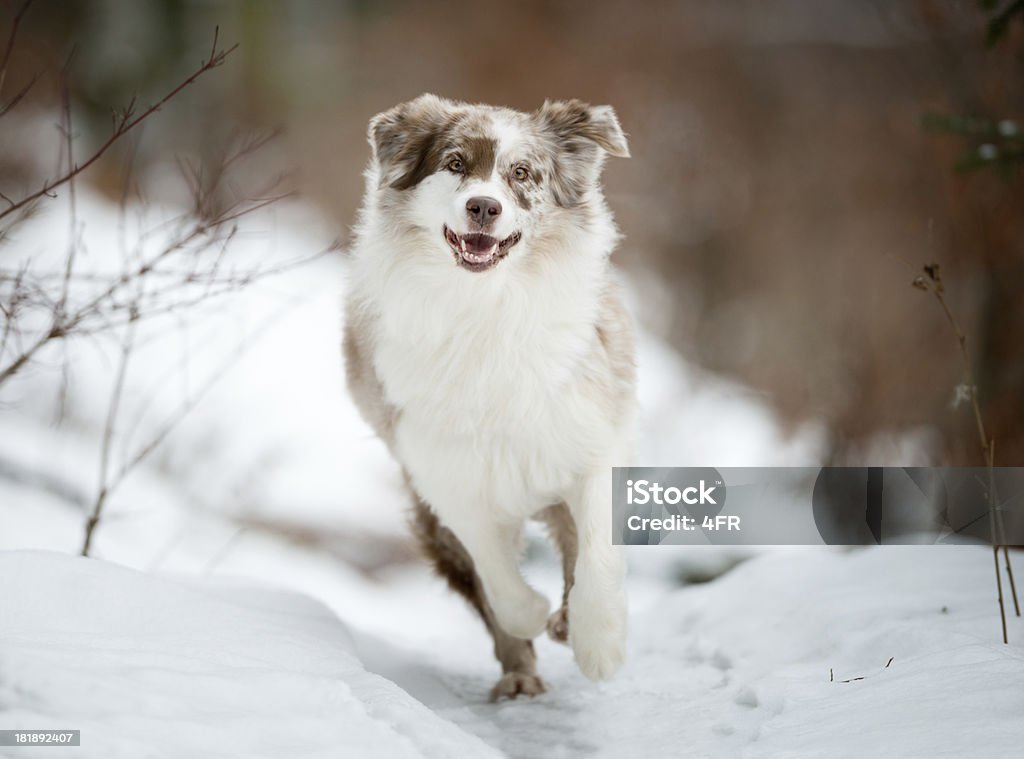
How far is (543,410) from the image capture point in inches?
120

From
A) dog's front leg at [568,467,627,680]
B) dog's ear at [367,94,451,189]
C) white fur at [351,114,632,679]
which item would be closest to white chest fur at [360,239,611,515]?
white fur at [351,114,632,679]

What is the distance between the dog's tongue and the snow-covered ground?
42.3 inches

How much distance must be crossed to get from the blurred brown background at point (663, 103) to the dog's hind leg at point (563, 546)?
257 inches

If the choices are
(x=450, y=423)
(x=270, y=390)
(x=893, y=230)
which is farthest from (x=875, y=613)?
(x=893, y=230)

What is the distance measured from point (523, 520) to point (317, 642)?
38.6 inches

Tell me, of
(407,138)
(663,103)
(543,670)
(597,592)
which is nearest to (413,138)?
(407,138)

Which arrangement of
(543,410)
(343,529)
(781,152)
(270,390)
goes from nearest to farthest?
(543,410), (343,529), (270,390), (781,152)

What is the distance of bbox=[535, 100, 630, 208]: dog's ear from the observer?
3355 millimetres

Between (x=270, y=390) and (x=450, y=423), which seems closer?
(x=450, y=423)

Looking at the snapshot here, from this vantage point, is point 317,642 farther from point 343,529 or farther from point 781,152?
point 781,152

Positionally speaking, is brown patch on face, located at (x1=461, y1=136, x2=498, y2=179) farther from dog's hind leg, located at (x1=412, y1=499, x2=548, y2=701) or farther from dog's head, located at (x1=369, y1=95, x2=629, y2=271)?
dog's hind leg, located at (x1=412, y1=499, x2=548, y2=701)

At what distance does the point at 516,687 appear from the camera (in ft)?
11.0

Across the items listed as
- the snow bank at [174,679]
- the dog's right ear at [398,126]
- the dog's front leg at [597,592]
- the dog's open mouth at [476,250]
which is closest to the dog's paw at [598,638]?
the dog's front leg at [597,592]

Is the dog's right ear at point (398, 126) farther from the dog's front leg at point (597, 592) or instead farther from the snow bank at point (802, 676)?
the snow bank at point (802, 676)
